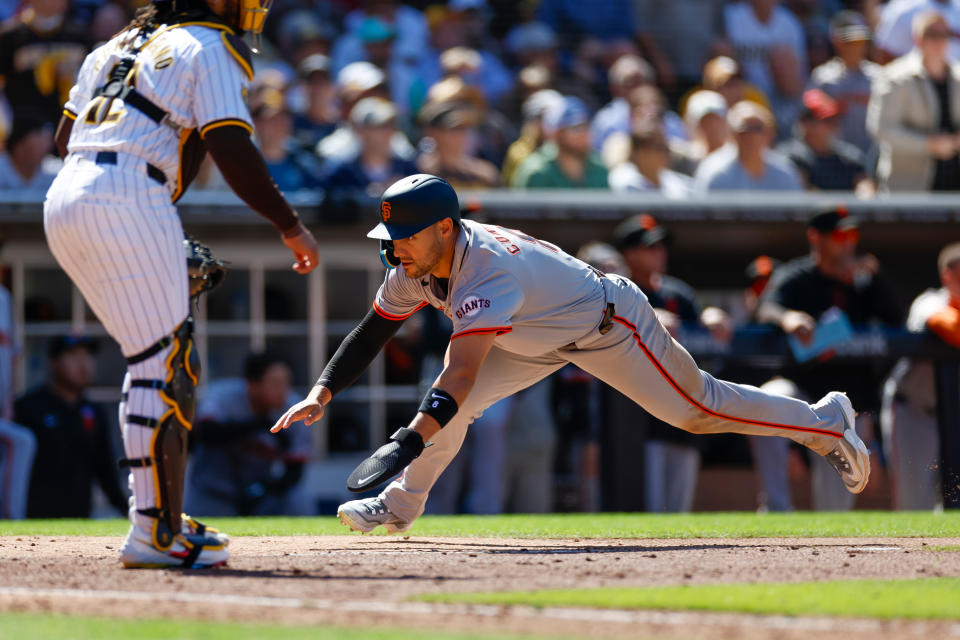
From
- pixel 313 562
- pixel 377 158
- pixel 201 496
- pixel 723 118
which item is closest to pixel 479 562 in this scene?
pixel 313 562

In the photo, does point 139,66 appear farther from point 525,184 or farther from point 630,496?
point 525,184

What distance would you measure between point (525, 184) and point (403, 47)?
9.44 ft

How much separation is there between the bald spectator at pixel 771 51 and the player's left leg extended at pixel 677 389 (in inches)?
332

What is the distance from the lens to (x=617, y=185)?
37.4ft

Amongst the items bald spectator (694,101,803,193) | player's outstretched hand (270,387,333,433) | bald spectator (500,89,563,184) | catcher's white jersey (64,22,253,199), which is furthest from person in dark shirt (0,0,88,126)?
catcher's white jersey (64,22,253,199)

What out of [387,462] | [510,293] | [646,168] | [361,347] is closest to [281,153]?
[646,168]

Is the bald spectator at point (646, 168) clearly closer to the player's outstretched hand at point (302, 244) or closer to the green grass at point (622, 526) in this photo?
the green grass at point (622, 526)

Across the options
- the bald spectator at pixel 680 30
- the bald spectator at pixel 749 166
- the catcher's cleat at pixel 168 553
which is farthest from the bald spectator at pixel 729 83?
the catcher's cleat at pixel 168 553

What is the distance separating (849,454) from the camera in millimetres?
6074

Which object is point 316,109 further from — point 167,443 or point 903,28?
point 167,443

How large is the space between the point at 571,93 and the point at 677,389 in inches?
319

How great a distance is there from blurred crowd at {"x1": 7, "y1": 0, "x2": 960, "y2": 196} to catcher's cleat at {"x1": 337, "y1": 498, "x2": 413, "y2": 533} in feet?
15.1

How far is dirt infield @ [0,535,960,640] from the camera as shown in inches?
135

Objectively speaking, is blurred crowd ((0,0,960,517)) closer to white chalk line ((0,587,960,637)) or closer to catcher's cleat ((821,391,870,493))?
catcher's cleat ((821,391,870,493))
